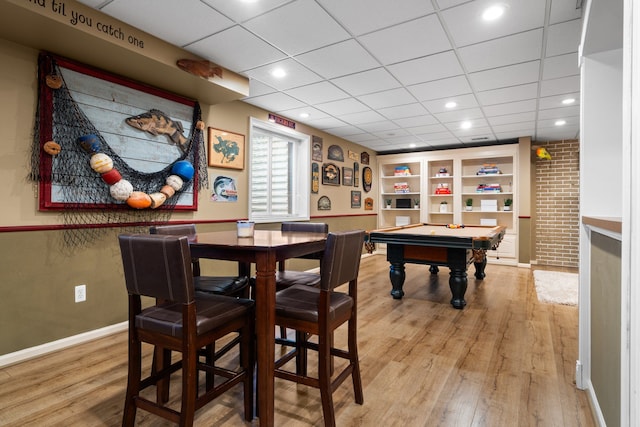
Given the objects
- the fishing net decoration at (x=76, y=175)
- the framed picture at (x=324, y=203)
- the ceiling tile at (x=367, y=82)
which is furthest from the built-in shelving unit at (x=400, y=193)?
the fishing net decoration at (x=76, y=175)

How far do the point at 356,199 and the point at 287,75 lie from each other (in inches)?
148

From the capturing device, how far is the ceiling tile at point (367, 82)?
3260 mm

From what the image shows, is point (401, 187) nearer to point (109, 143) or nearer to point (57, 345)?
point (109, 143)

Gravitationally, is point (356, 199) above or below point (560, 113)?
below

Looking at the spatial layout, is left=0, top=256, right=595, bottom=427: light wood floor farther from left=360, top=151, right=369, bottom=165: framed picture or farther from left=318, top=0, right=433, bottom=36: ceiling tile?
left=360, top=151, right=369, bottom=165: framed picture

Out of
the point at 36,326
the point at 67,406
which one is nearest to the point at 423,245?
the point at 67,406

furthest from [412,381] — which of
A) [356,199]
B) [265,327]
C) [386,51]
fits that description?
[356,199]

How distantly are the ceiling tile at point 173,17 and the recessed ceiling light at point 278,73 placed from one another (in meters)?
0.79

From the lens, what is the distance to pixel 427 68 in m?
3.10

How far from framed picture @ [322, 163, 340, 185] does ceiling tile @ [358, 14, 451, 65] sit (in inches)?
114

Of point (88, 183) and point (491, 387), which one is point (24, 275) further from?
point (491, 387)

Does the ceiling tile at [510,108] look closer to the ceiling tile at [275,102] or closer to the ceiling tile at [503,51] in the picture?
the ceiling tile at [503,51]

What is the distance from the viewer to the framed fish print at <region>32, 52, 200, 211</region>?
7.92 feet

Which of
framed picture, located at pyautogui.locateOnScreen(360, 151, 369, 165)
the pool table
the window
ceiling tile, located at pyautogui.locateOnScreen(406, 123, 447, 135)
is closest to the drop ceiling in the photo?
the window
